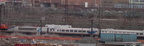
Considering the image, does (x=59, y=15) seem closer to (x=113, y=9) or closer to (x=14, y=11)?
(x=14, y=11)

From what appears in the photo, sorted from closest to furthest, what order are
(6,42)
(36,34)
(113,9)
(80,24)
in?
(6,42)
(36,34)
(80,24)
(113,9)

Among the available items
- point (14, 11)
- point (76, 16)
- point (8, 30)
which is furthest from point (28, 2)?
point (8, 30)

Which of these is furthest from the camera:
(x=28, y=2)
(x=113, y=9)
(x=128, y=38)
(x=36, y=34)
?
(x=28, y=2)

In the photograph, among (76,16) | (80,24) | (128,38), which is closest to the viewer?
(128,38)

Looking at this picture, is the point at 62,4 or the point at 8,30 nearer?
the point at 8,30

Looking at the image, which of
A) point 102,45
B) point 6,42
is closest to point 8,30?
point 6,42

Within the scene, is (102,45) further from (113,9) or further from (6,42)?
(113,9)

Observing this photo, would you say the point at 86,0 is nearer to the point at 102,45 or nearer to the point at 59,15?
the point at 59,15

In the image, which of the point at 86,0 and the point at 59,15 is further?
the point at 86,0

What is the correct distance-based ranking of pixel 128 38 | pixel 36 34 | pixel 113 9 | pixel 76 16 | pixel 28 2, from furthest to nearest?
pixel 28 2, pixel 113 9, pixel 76 16, pixel 36 34, pixel 128 38
